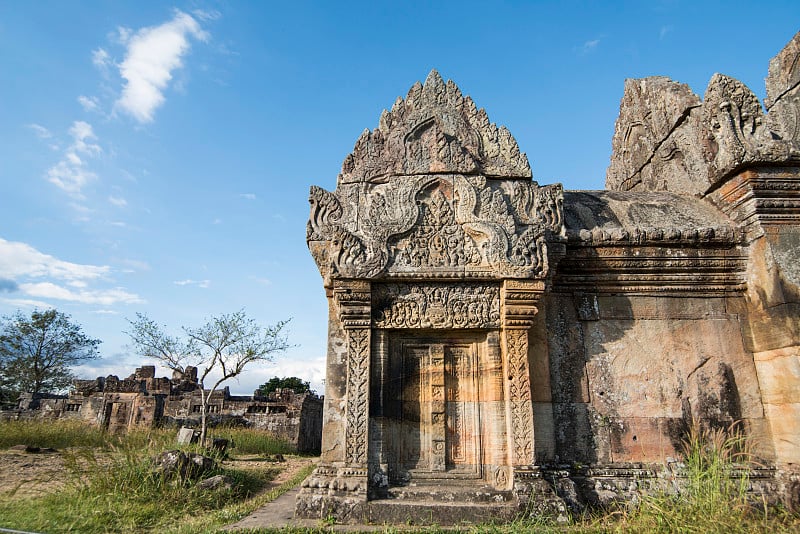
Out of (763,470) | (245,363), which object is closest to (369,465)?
(763,470)

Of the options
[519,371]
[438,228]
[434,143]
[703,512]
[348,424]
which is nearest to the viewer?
[703,512]

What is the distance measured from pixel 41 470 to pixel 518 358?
8388mm

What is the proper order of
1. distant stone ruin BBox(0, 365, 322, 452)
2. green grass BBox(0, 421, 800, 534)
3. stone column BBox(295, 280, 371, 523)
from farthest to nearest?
distant stone ruin BBox(0, 365, 322, 452) → stone column BBox(295, 280, 371, 523) → green grass BBox(0, 421, 800, 534)

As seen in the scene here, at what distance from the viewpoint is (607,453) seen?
499cm

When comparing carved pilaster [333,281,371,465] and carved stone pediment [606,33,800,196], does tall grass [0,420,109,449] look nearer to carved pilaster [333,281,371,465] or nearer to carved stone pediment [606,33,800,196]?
carved pilaster [333,281,371,465]

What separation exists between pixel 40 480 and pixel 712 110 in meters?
10.1

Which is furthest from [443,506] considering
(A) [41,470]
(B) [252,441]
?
(B) [252,441]

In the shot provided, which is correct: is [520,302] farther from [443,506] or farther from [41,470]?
[41,470]

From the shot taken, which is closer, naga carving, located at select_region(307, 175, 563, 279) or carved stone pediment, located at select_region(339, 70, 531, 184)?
naga carving, located at select_region(307, 175, 563, 279)

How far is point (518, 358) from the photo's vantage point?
4.88m

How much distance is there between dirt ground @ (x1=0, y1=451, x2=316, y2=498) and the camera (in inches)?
265

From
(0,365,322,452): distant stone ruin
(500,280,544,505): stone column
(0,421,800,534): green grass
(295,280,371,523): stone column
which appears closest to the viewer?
(0,421,800,534): green grass

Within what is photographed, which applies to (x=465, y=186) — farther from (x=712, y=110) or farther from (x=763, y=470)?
(x=763, y=470)

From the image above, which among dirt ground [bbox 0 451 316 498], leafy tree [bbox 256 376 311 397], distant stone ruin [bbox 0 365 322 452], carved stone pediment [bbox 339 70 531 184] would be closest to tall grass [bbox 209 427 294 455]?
distant stone ruin [bbox 0 365 322 452]
